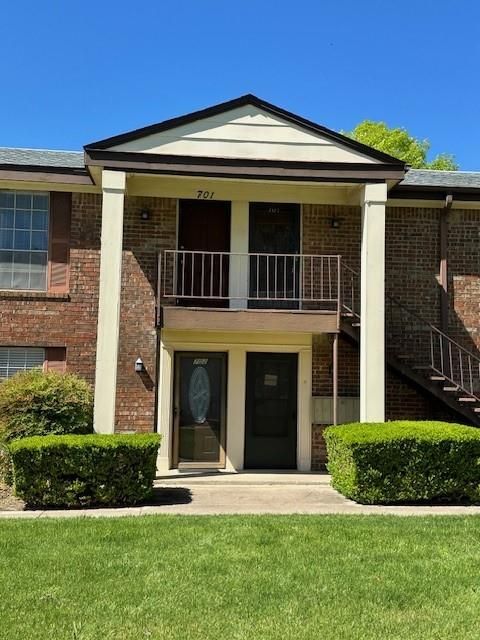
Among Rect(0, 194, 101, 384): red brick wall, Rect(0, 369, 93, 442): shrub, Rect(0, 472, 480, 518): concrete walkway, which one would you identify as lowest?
Rect(0, 472, 480, 518): concrete walkway

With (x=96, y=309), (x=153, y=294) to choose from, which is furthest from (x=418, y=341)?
(x=96, y=309)

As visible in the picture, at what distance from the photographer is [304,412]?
37.3ft

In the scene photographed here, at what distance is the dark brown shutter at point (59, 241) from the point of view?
1121 cm

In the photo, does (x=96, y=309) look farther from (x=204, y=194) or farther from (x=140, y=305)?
(x=204, y=194)

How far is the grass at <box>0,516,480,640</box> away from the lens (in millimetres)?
3977

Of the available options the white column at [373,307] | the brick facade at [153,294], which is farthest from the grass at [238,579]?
the brick facade at [153,294]

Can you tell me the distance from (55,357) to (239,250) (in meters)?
3.66

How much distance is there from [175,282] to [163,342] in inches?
41.5

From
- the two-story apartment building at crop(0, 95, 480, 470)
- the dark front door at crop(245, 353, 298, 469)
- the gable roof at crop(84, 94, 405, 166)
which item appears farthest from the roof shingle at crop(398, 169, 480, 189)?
the dark front door at crop(245, 353, 298, 469)

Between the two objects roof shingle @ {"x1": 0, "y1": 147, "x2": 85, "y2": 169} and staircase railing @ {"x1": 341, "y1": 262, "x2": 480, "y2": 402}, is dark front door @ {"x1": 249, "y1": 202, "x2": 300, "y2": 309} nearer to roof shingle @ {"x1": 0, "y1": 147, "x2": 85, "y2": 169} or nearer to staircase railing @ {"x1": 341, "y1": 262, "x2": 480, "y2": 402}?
staircase railing @ {"x1": 341, "y1": 262, "x2": 480, "y2": 402}

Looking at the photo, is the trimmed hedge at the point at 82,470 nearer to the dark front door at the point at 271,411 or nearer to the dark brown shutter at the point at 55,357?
the dark brown shutter at the point at 55,357

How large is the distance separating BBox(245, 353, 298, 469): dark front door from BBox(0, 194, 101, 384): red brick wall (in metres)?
2.81

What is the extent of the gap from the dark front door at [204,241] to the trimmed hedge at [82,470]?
410 cm

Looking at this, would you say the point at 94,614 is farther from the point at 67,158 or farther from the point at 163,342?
the point at 67,158
